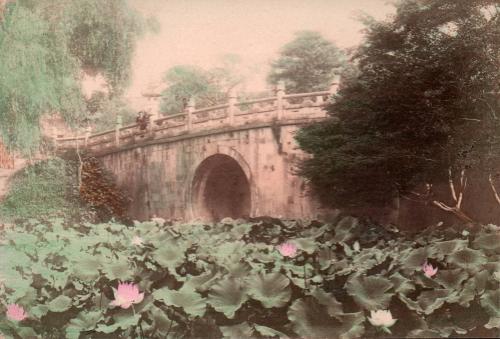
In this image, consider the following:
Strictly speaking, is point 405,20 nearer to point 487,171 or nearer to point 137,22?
point 487,171

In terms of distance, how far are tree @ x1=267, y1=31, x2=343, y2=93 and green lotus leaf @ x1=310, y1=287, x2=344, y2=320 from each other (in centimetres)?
109

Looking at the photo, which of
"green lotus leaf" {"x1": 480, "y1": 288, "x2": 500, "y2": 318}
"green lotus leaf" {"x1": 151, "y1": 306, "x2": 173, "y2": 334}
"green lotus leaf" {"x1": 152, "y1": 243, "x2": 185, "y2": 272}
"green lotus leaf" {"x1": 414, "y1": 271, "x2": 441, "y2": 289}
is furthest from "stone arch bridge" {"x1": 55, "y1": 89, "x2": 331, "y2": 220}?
"green lotus leaf" {"x1": 480, "y1": 288, "x2": 500, "y2": 318}

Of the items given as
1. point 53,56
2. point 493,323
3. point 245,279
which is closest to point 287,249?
point 245,279

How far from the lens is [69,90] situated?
9.62 ft

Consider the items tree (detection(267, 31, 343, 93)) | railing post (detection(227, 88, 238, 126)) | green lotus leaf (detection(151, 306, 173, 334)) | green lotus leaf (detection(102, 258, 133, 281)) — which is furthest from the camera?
railing post (detection(227, 88, 238, 126))

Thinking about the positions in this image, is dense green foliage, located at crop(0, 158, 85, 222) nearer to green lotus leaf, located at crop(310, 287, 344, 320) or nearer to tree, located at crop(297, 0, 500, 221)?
tree, located at crop(297, 0, 500, 221)

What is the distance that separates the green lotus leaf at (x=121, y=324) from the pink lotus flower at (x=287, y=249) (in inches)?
28.3

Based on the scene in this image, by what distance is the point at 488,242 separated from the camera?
2.64 metres

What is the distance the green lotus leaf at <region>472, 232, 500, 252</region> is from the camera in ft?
8.63

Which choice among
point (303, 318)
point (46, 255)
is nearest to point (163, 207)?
point (46, 255)

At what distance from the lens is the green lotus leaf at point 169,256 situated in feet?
8.04

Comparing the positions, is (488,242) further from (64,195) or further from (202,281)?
(64,195)

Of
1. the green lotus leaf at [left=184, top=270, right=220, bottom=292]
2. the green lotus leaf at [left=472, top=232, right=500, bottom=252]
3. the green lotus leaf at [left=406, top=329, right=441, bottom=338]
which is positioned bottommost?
the green lotus leaf at [left=406, top=329, right=441, bottom=338]

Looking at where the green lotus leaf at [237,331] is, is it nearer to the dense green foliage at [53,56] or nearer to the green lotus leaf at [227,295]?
the green lotus leaf at [227,295]
